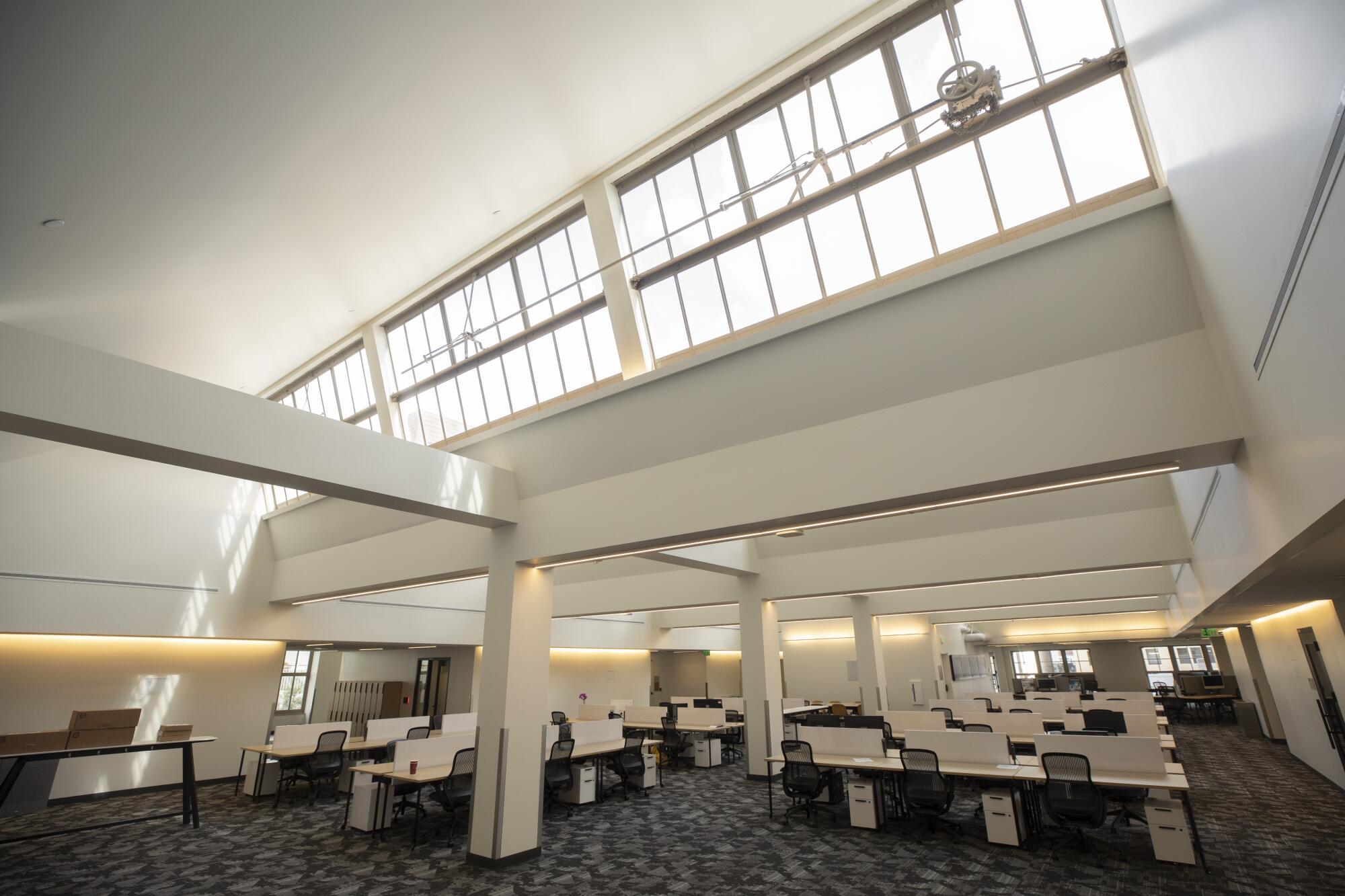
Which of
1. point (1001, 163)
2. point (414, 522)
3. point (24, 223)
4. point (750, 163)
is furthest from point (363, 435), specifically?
point (1001, 163)

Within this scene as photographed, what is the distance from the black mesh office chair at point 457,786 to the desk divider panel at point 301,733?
387 centimetres

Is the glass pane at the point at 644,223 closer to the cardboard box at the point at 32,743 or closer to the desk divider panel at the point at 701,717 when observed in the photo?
the cardboard box at the point at 32,743

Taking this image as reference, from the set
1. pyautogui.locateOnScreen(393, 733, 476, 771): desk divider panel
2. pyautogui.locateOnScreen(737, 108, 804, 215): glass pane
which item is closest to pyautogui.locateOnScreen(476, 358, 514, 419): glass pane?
pyautogui.locateOnScreen(393, 733, 476, 771): desk divider panel

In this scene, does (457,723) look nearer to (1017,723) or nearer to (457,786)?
(457,786)

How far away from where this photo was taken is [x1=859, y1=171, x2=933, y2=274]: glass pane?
7219mm

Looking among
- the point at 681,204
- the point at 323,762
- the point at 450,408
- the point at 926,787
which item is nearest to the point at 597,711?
the point at 323,762

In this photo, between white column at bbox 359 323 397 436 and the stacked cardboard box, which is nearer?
the stacked cardboard box

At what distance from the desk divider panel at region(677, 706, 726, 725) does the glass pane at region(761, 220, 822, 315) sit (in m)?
11.7

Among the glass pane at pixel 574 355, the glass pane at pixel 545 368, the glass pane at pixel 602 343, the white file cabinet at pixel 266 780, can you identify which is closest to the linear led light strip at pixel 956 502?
the glass pane at pixel 602 343

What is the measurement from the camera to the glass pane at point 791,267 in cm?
805

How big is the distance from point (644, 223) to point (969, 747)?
29.0 ft

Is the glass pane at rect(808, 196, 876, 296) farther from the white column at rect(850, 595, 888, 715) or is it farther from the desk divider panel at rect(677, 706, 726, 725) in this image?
the desk divider panel at rect(677, 706, 726, 725)

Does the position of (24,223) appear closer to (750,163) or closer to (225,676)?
(750,163)

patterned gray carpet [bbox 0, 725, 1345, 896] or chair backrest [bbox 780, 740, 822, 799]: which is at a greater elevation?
chair backrest [bbox 780, 740, 822, 799]
